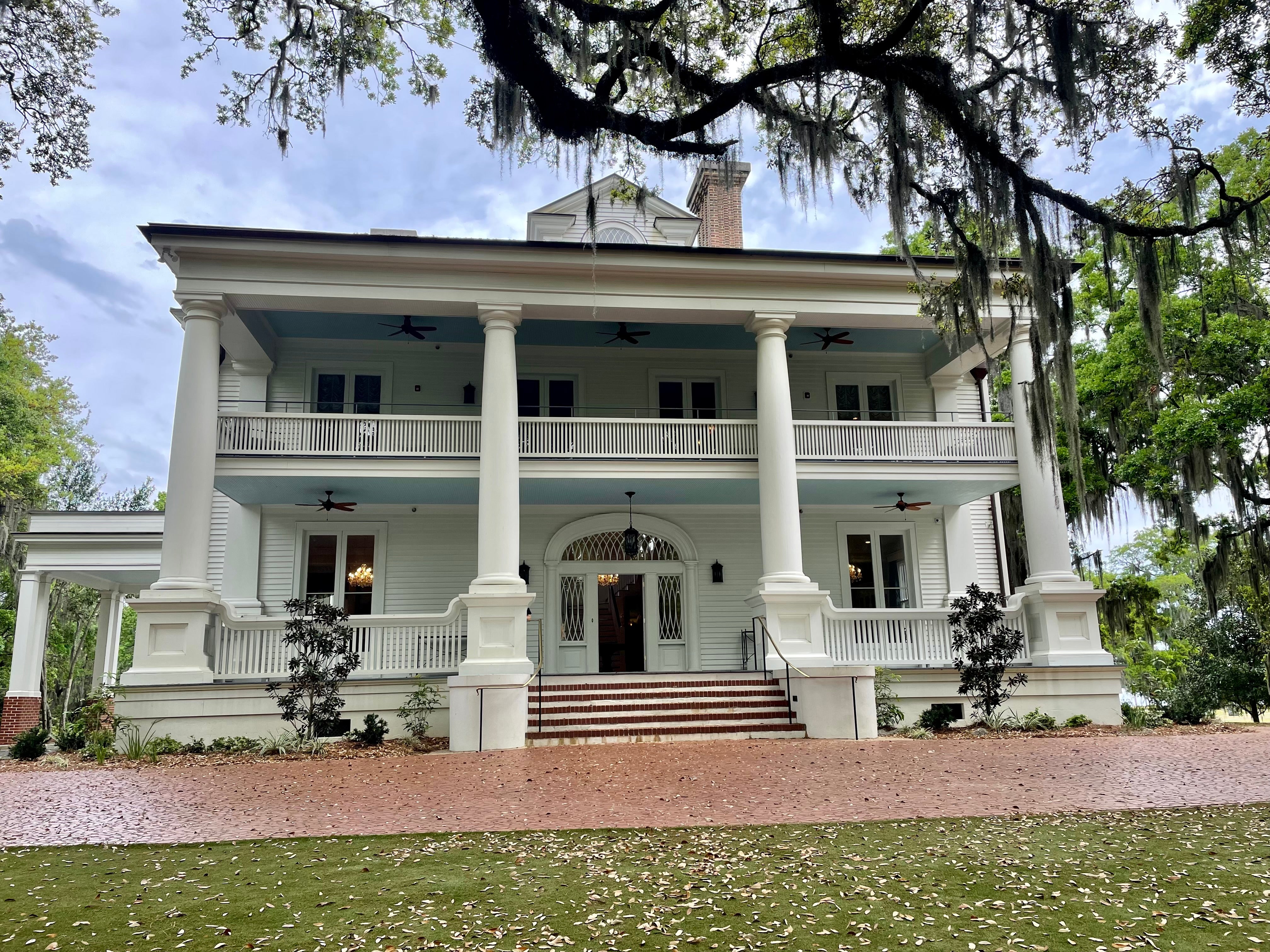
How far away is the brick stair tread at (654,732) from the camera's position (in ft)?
39.9

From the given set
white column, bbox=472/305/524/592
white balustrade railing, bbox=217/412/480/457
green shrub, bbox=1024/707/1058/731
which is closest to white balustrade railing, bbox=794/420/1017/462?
green shrub, bbox=1024/707/1058/731

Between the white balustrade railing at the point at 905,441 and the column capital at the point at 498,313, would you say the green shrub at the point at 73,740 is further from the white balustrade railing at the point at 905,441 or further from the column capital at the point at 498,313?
the white balustrade railing at the point at 905,441

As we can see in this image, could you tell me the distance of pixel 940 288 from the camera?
1251 centimetres

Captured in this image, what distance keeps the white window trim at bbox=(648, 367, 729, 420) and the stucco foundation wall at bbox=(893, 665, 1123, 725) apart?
6661mm

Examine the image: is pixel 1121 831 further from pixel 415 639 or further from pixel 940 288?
pixel 415 639

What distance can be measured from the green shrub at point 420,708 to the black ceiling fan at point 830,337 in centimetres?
981

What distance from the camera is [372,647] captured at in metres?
13.5

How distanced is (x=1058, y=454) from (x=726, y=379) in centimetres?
1038

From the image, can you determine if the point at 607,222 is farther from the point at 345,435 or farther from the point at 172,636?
the point at 172,636

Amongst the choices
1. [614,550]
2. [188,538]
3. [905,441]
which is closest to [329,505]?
[188,538]

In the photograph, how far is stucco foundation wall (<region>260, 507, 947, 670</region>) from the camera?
16.8 meters

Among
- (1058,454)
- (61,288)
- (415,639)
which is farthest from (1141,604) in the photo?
(61,288)

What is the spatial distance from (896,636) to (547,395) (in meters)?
8.25

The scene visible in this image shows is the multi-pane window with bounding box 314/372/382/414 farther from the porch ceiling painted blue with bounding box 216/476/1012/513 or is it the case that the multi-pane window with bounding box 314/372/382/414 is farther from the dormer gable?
the dormer gable
